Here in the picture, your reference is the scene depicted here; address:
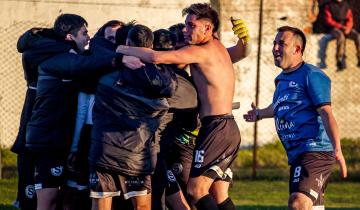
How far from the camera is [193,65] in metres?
10.3

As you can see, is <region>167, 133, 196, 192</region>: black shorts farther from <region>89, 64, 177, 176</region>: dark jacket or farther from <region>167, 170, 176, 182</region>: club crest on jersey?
<region>89, 64, 177, 176</region>: dark jacket

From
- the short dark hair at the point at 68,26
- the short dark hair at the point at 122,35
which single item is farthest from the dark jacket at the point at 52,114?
the short dark hair at the point at 122,35

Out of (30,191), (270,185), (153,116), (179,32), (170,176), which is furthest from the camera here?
(270,185)

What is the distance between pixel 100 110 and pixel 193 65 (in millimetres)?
Result: 1071

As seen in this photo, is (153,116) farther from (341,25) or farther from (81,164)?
(341,25)

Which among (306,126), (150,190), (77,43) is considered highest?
(77,43)

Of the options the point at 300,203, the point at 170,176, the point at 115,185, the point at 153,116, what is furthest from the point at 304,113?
the point at 115,185

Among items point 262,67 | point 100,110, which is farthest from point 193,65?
point 262,67

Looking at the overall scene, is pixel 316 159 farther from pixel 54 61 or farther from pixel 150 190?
pixel 54 61

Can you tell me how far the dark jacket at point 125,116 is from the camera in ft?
31.8

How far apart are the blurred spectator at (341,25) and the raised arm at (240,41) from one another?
928cm

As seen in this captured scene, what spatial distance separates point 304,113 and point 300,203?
860 mm

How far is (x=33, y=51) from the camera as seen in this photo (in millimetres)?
10664

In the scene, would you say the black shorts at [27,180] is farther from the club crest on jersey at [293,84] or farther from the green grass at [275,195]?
the green grass at [275,195]
